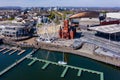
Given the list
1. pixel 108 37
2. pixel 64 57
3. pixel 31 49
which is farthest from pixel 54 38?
pixel 108 37

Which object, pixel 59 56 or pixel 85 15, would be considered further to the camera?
pixel 85 15

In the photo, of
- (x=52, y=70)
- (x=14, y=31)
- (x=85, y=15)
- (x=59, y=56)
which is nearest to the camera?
(x=52, y=70)

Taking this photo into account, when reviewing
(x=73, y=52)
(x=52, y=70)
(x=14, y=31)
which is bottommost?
(x=52, y=70)

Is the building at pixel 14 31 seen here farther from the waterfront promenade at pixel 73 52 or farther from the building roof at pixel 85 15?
the building roof at pixel 85 15

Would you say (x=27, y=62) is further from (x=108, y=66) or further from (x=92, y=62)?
(x=108, y=66)

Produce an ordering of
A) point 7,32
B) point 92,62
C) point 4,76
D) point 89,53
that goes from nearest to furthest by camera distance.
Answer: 1. point 4,76
2. point 92,62
3. point 89,53
4. point 7,32

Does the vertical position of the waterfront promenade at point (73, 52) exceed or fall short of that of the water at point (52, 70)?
it exceeds it

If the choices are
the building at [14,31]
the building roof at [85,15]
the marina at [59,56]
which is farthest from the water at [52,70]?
Result: the building roof at [85,15]

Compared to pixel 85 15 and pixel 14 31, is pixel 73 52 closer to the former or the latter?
pixel 14 31

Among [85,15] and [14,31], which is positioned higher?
[85,15]

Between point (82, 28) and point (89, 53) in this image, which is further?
point (82, 28)

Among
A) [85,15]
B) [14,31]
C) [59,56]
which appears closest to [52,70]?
[59,56]
